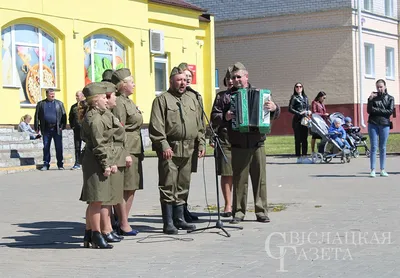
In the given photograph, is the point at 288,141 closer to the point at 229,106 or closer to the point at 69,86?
the point at 69,86

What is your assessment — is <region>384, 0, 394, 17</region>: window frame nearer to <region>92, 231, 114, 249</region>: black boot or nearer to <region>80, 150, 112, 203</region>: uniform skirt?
<region>80, 150, 112, 203</region>: uniform skirt

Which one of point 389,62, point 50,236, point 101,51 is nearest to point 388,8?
point 389,62

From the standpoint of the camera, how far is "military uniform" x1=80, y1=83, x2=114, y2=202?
9.54 m

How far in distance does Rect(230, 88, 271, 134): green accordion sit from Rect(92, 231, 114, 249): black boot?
2544 millimetres

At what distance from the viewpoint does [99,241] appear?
31.5 feet

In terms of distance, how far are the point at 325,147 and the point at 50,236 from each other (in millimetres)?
12534

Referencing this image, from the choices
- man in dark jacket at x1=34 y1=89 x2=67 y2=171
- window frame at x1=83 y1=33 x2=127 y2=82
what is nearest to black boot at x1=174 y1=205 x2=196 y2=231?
man in dark jacket at x1=34 y1=89 x2=67 y2=171

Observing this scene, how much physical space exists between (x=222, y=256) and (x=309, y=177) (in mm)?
9415

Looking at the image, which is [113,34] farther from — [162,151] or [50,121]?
[162,151]

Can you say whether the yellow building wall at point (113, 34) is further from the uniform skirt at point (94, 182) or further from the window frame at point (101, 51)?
the uniform skirt at point (94, 182)

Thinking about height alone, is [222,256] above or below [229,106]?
below

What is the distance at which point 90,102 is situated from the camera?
972 cm

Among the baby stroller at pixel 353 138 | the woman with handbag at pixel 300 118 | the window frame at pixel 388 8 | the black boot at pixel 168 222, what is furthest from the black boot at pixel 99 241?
the window frame at pixel 388 8

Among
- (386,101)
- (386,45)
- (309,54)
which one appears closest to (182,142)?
(386,101)
